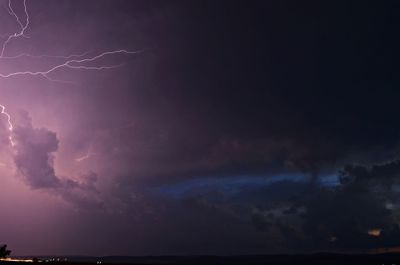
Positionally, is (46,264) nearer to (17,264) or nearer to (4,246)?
(17,264)

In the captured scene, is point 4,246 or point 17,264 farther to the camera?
point 4,246

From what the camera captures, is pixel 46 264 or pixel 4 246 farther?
pixel 4 246

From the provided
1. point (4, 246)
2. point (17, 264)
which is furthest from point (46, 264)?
point (4, 246)
